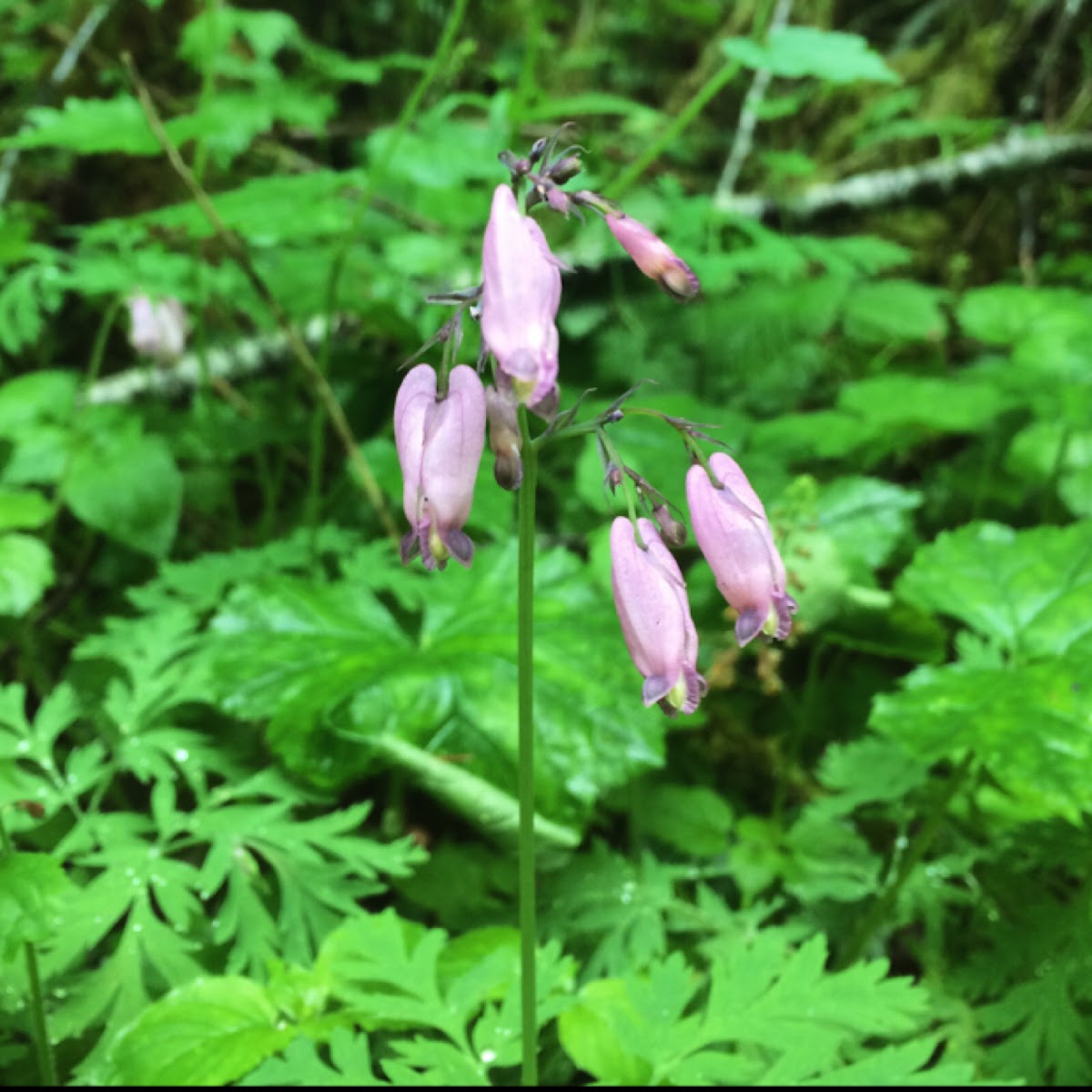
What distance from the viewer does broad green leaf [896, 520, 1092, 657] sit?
2020 mm

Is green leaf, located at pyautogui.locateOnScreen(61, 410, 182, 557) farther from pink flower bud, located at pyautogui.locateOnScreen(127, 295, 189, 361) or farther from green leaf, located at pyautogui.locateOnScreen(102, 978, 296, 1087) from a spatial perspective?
green leaf, located at pyautogui.locateOnScreen(102, 978, 296, 1087)

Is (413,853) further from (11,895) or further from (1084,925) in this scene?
(1084,925)

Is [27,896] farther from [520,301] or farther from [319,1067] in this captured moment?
[520,301]

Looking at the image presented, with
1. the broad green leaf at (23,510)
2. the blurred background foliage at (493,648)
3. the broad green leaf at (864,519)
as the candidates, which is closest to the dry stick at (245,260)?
the blurred background foliage at (493,648)

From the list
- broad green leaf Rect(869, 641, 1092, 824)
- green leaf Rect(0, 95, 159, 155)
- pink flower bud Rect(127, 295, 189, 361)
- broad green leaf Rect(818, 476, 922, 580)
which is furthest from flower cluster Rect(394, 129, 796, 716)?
pink flower bud Rect(127, 295, 189, 361)

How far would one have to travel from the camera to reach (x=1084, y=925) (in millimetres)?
1808

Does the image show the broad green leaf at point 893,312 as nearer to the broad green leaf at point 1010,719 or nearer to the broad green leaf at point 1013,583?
the broad green leaf at point 1013,583

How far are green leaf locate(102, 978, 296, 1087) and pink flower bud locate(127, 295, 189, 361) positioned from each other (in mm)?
2391

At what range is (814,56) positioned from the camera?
8.52 feet

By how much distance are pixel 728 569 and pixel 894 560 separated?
2.04 metres

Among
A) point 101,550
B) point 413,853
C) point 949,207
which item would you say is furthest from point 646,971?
point 949,207

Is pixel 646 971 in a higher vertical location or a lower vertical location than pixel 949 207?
lower

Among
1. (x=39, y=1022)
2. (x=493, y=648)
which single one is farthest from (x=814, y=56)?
(x=39, y=1022)

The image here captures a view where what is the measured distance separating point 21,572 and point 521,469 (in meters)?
1.88
